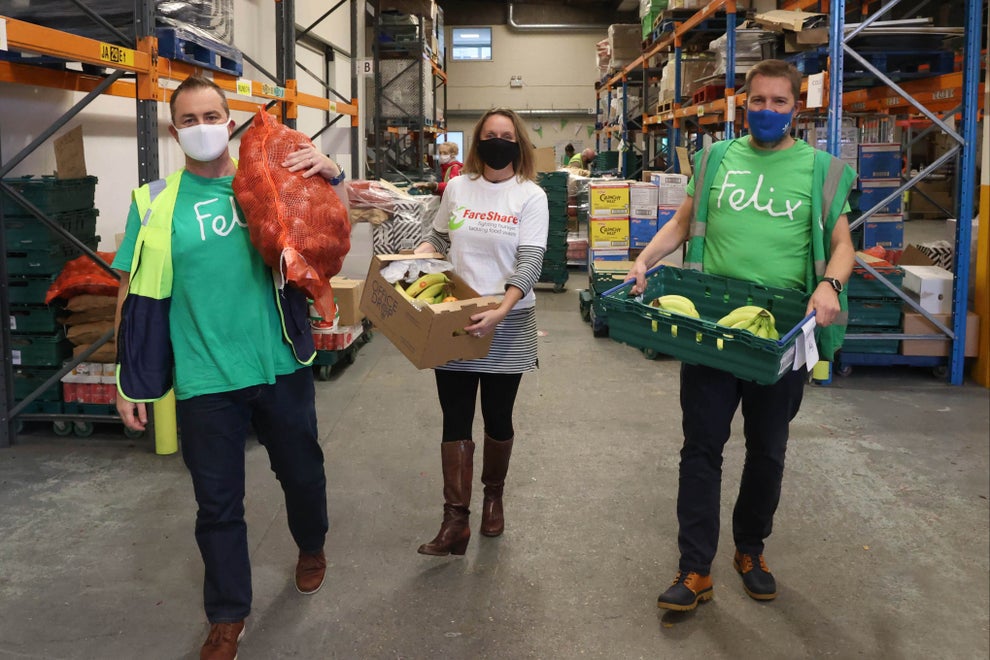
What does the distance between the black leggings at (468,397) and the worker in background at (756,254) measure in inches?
27.0

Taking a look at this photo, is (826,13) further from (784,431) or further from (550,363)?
(784,431)

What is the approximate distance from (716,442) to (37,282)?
399 centimetres

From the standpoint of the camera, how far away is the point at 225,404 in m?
2.68

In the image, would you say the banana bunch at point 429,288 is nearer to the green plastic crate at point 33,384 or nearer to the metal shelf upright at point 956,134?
the green plastic crate at point 33,384

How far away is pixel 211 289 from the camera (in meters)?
2.62

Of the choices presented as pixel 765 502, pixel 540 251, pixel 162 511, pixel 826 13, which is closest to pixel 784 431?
pixel 765 502

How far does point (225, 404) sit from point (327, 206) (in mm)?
665

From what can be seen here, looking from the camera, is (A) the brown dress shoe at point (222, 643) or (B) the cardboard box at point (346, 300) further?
(B) the cardboard box at point (346, 300)

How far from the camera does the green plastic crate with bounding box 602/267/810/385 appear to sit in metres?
2.60

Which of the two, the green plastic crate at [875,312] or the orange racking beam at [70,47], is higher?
the orange racking beam at [70,47]

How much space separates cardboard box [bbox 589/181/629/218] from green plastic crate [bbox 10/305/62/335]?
5295 mm

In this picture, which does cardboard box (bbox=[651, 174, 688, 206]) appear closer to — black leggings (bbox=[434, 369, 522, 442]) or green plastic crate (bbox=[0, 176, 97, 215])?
green plastic crate (bbox=[0, 176, 97, 215])

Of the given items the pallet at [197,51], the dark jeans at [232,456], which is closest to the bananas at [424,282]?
the dark jeans at [232,456]

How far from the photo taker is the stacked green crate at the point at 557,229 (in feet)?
35.4
